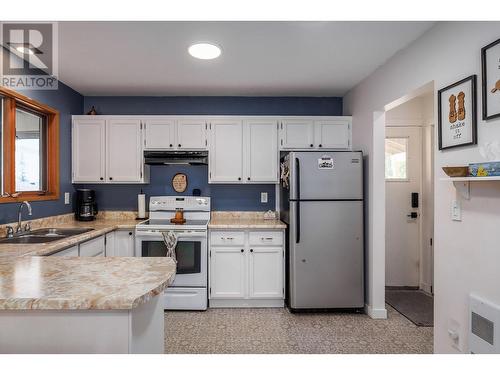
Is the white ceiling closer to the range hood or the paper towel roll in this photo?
the range hood

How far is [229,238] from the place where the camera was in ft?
10.4

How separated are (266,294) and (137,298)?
237cm

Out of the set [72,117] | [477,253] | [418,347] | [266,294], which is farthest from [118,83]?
[418,347]

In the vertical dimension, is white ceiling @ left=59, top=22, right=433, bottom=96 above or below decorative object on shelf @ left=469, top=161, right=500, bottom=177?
above

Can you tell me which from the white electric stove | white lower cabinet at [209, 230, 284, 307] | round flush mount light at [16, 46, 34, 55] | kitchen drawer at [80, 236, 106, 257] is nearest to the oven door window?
the white electric stove

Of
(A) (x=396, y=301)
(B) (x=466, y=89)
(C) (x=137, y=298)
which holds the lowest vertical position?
(A) (x=396, y=301)

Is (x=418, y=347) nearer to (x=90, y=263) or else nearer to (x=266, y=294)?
(x=266, y=294)

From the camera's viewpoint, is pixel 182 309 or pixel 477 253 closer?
pixel 477 253

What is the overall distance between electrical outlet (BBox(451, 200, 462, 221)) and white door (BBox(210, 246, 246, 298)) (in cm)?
198

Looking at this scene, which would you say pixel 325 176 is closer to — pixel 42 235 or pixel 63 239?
pixel 63 239

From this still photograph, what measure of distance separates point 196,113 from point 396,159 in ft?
8.96

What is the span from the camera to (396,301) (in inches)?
132

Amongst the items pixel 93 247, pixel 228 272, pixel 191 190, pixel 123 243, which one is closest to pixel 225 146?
pixel 191 190

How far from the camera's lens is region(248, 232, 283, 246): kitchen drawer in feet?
10.4
